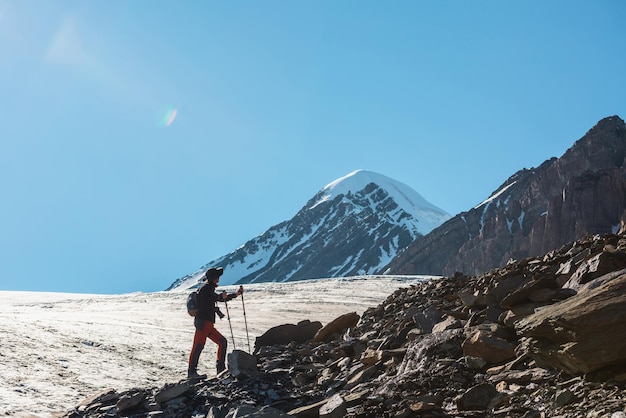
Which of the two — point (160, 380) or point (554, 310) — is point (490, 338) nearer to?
point (554, 310)

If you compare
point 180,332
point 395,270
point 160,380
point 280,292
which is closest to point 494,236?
point 395,270

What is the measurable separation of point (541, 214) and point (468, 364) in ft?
421

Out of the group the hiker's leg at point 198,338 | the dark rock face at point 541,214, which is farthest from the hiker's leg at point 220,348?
the dark rock face at point 541,214

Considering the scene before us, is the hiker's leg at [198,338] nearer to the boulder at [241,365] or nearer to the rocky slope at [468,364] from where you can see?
the rocky slope at [468,364]

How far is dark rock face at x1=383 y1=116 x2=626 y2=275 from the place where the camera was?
9631 cm

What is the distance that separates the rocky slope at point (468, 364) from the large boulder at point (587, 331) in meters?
0.01

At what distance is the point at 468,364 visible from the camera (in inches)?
285

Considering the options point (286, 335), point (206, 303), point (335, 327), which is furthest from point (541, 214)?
point (206, 303)

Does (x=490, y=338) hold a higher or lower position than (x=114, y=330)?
lower

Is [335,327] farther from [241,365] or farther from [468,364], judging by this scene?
[468,364]

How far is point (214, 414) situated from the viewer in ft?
24.7

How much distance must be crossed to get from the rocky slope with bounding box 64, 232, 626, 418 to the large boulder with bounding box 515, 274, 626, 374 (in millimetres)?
11

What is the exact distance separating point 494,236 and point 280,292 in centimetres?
9097

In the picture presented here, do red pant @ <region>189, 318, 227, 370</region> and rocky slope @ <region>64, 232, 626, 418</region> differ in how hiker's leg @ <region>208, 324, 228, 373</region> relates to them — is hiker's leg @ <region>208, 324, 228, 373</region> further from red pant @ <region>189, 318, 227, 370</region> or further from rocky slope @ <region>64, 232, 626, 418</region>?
rocky slope @ <region>64, 232, 626, 418</region>
